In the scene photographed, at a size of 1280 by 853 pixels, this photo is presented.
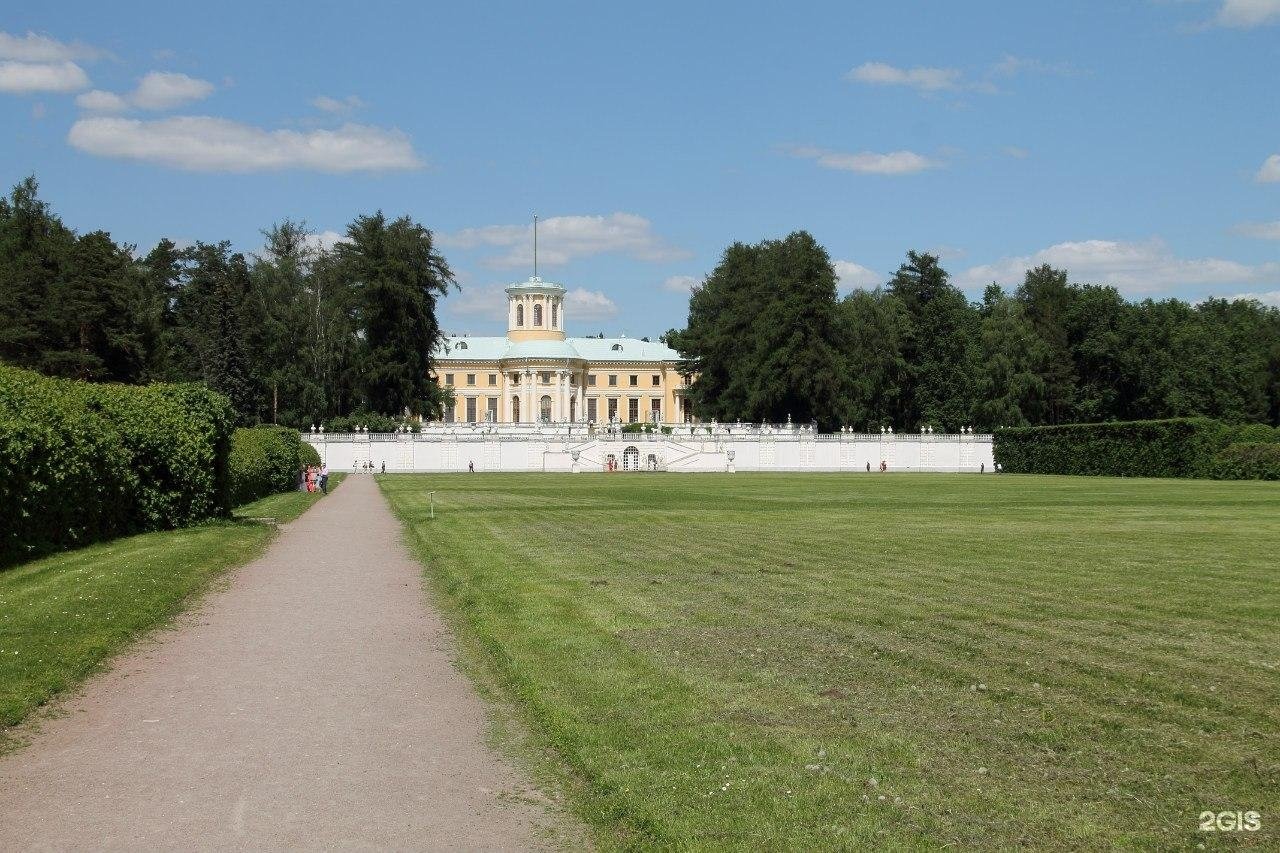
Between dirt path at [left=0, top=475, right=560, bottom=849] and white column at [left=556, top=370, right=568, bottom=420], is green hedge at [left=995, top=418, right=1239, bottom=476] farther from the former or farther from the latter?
dirt path at [left=0, top=475, right=560, bottom=849]

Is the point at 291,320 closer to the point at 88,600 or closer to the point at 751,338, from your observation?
the point at 751,338

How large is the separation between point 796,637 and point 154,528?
18741 mm

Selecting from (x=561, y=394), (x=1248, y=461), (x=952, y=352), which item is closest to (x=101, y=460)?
(x=1248, y=461)

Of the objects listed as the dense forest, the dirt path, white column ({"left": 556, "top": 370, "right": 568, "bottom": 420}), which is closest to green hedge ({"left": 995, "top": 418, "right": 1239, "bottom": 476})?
the dense forest

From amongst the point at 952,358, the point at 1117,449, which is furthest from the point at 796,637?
the point at 952,358

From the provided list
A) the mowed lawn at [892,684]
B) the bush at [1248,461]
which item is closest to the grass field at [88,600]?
the mowed lawn at [892,684]

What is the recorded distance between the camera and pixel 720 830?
566 centimetres

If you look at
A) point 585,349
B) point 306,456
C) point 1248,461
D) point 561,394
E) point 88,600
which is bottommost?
point 88,600

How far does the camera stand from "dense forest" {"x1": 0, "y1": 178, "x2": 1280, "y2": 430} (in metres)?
77.1

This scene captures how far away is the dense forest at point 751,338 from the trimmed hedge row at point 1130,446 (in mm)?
11161

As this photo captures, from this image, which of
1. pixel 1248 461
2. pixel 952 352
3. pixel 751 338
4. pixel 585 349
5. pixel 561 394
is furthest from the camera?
pixel 585 349

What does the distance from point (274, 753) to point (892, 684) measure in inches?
165

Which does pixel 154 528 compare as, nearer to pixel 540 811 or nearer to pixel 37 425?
pixel 37 425

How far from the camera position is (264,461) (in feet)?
147
